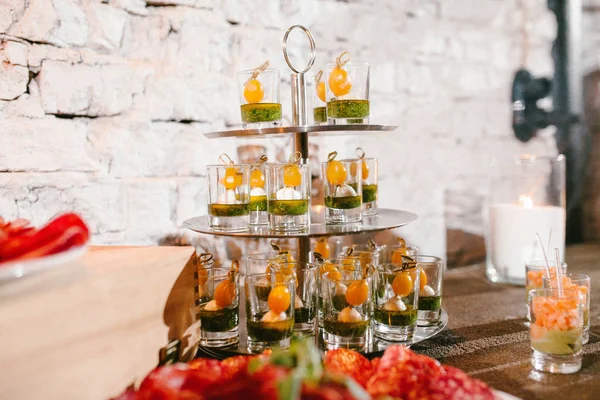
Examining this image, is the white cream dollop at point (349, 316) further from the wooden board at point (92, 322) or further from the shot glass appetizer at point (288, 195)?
the wooden board at point (92, 322)

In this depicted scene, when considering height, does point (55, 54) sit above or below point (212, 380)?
above

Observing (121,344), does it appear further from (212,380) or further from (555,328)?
(555,328)

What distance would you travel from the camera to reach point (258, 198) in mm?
1259

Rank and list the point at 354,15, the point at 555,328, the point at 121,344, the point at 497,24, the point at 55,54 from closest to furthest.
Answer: the point at 121,344, the point at 555,328, the point at 55,54, the point at 354,15, the point at 497,24

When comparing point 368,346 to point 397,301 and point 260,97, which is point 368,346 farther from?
point 260,97

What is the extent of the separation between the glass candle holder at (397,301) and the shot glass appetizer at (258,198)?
297 millimetres

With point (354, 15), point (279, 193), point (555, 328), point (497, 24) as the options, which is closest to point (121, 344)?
point (279, 193)

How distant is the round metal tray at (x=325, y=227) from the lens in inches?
42.5

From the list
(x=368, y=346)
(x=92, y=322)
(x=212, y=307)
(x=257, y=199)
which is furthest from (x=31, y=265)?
(x=368, y=346)

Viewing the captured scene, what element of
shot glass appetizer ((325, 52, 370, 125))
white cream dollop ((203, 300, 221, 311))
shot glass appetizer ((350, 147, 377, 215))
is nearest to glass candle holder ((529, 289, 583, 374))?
shot glass appetizer ((350, 147, 377, 215))

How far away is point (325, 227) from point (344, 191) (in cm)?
10

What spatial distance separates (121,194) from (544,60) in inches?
70.8

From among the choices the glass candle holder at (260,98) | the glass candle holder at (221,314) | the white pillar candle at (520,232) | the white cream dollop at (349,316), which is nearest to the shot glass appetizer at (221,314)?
the glass candle holder at (221,314)

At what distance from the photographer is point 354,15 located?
5.90 ft
